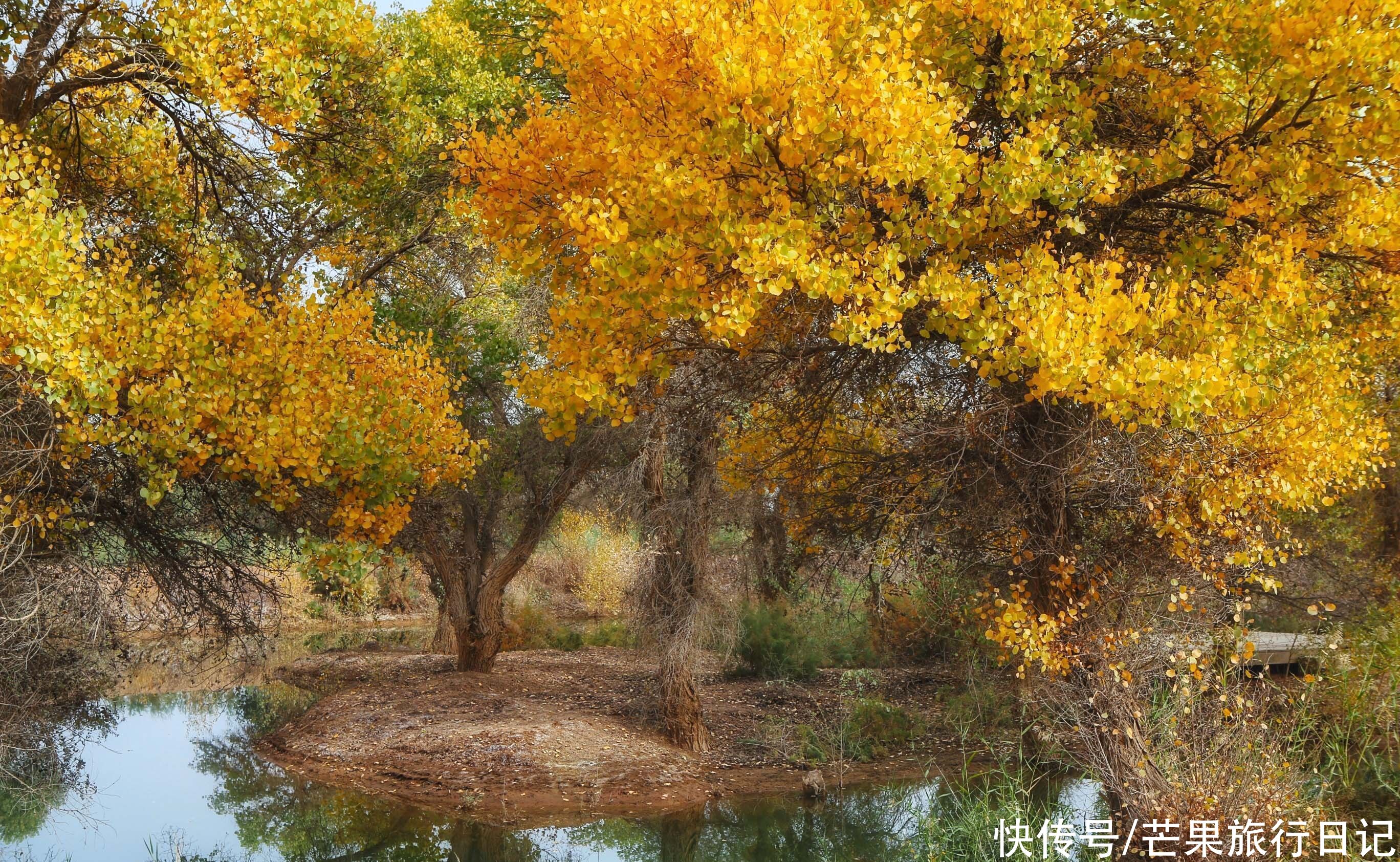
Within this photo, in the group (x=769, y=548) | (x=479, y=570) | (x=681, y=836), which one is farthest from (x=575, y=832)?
(x=769, y=548)

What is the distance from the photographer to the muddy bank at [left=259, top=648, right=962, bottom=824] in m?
9.95

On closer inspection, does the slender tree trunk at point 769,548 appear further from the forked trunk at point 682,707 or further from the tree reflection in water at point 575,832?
the tree reflection in water at point 575,832

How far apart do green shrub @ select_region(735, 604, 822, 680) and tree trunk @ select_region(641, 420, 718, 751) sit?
387 cm

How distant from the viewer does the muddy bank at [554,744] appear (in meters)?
9.95

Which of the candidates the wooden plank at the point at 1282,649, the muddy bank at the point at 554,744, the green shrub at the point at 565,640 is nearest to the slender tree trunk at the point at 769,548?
the muddy bank at the point at 554,744

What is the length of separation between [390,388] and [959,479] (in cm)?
395

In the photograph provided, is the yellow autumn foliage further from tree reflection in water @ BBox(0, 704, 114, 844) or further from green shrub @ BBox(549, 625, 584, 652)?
green shrub @ BBox(549, 625, 584, 652)

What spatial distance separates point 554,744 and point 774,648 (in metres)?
4.73

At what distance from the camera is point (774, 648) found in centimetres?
1468

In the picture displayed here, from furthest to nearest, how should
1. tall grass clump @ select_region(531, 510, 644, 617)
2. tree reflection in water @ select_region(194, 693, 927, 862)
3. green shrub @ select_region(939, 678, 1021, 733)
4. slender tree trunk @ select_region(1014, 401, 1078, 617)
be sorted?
tall grass clump @ select_region(531, 510, 644, 617) < green shrub @ select_region(939, 678, 1021, 733) < tree reflection in water @ select_region(194, 693, 927, 862) < slender tree trunk @ select_region(1014, 401, 1078, 617)

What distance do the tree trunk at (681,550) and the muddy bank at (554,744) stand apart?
43.5 inches

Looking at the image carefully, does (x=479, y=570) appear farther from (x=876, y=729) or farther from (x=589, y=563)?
(x=589, y=563)

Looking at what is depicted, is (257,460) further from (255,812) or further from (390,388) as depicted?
(255,812)

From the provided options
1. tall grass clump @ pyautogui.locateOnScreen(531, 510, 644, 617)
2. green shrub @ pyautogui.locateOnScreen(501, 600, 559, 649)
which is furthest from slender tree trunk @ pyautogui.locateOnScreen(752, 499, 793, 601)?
green shrub @ pyautogui.locateOnScreen(501, 600, 559, 649)
